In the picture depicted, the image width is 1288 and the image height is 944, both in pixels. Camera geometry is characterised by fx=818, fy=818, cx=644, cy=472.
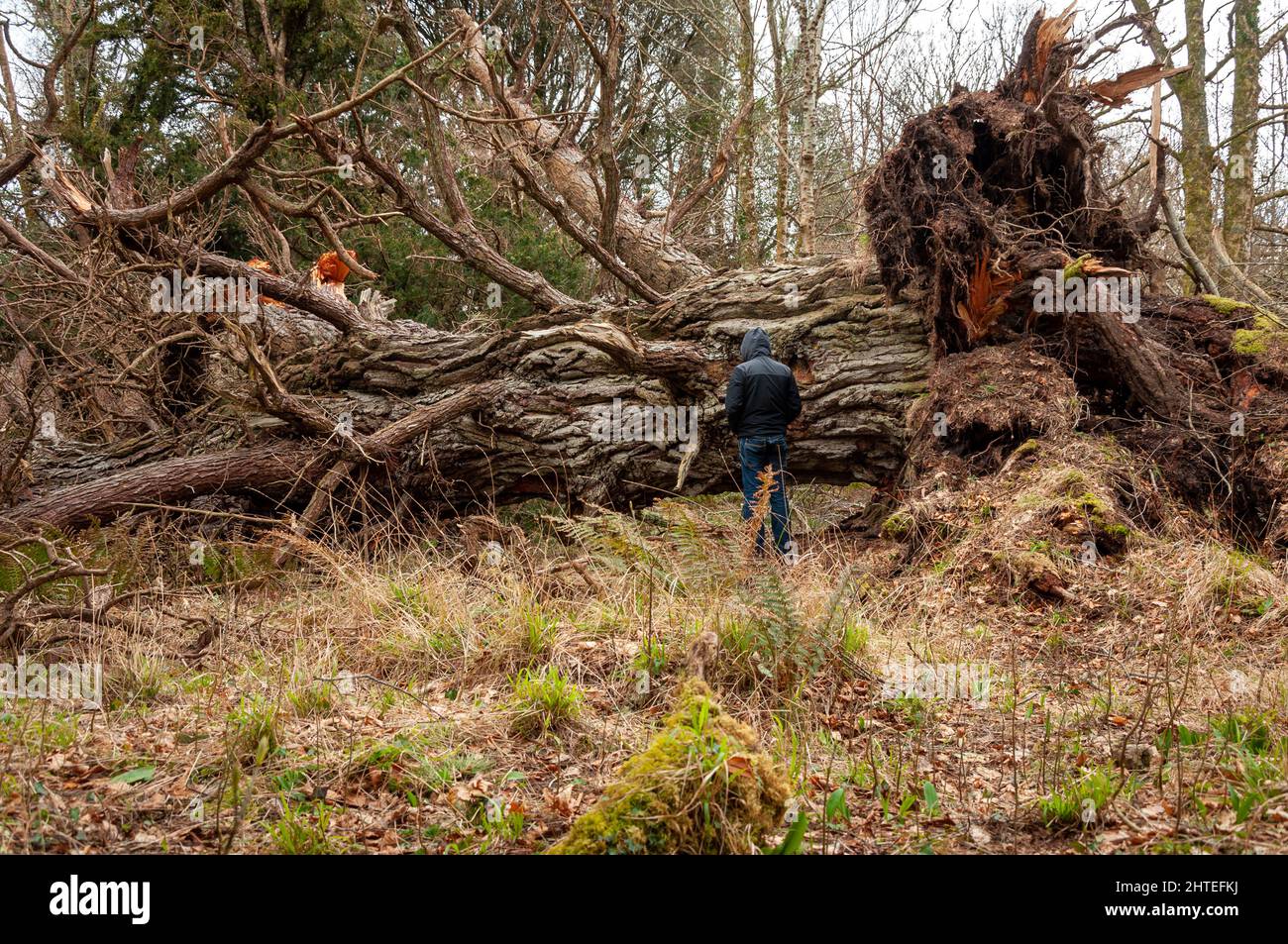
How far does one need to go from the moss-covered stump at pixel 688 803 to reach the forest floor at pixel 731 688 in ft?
0.76

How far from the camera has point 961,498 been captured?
6262mm

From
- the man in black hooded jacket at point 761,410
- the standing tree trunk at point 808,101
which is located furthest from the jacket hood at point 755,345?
the standing tree trunk at point 808,101

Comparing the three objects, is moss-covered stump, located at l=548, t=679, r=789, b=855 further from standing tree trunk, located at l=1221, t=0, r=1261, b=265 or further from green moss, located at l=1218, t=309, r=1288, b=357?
standing tree trunk, located at l=1221, t=0, r=1261, b=265

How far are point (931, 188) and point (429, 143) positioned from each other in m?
5.16

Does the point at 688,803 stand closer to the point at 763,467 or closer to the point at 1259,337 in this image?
the point at 763,467

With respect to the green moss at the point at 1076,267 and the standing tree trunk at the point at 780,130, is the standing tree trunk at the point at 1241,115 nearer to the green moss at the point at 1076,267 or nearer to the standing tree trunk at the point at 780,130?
the standing tree trunk at the point at 780,130

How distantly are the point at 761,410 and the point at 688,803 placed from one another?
16.4ft

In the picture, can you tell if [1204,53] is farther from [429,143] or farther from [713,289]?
[429,143]

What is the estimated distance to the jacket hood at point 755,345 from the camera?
7277 mm

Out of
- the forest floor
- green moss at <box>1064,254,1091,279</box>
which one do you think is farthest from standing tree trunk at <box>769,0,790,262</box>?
the forest floor

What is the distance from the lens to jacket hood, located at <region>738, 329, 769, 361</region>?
7277 mm

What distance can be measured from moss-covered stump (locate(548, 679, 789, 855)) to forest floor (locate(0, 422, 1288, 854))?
0.76ft

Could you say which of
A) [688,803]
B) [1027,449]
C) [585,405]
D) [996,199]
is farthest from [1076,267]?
[688,803]

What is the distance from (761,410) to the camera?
23.5 feet
